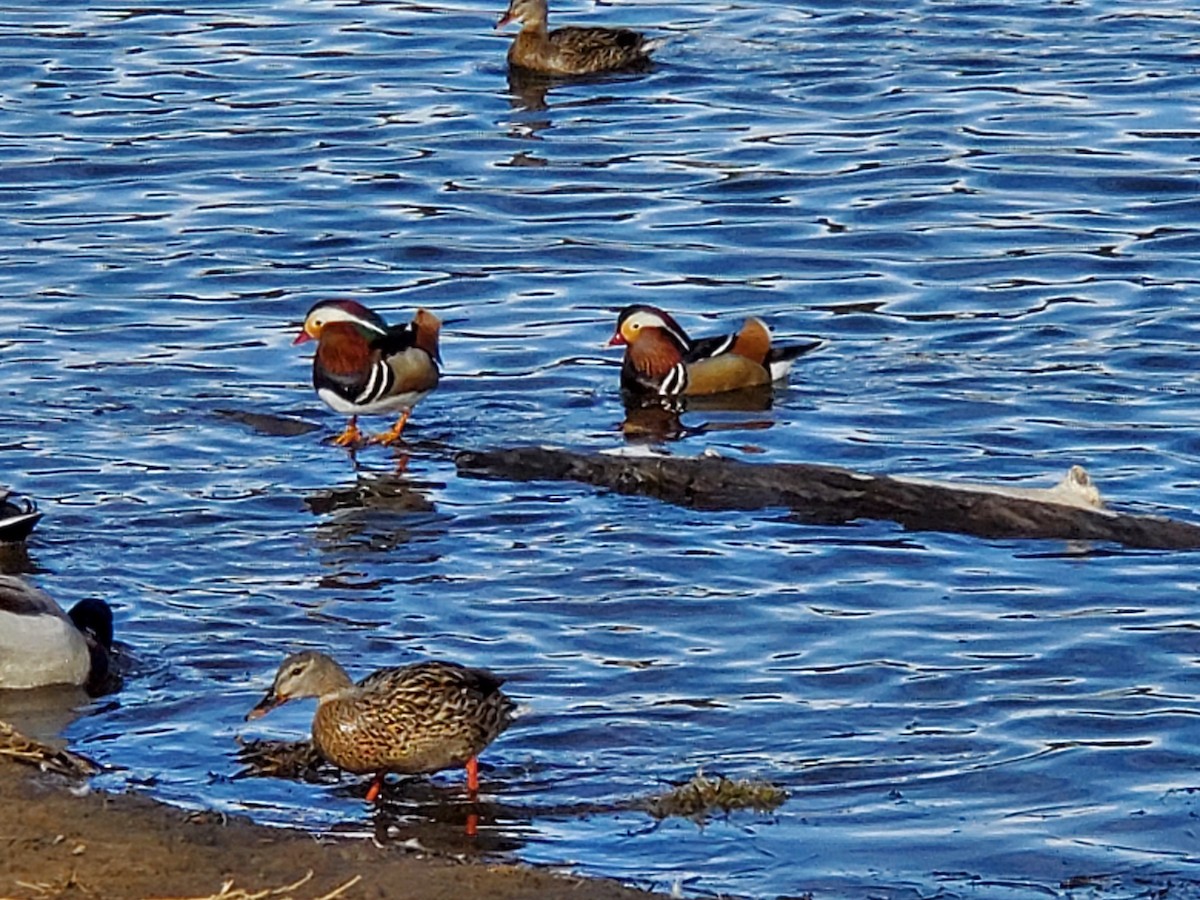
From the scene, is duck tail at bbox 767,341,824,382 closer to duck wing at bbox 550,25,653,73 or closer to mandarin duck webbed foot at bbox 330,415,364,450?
mandarin duck webbed foot at bbox 330,415,364,450

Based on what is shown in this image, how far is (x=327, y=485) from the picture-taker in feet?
44.1

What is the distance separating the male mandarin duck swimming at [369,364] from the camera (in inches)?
551

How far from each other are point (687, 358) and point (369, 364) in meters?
1.91

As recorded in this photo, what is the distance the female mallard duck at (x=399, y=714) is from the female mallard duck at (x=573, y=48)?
46.6 ft

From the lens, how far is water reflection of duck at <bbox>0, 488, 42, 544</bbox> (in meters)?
12.0

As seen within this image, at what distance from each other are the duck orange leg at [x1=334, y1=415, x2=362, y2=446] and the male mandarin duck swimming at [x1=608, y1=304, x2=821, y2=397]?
149cm

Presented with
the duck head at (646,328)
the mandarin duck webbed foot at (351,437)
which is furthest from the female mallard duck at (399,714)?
the duck head at (646,328)

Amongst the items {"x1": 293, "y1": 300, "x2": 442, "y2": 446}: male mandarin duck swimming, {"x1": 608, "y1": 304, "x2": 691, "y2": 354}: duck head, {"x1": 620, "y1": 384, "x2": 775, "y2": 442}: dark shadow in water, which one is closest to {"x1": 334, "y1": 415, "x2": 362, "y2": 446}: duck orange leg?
{"x1": 293, "y1": 300, "x2": 442, "y2": 446}: male mandarin duck swimming

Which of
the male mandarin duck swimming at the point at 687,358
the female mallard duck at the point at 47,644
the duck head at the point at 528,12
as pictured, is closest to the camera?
the female mallard duck at the point at 47,644

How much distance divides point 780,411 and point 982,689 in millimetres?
4533

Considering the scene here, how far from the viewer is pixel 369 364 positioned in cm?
1399

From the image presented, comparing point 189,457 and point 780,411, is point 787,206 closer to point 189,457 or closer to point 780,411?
point 780,411

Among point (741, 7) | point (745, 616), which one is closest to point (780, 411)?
point (745, 616)

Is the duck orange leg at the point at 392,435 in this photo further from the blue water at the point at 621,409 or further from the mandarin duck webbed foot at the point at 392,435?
the blue water at the point at 621,409
